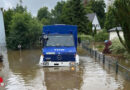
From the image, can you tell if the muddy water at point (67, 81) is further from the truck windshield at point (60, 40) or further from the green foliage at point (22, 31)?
the green foliage at point (22, 31)

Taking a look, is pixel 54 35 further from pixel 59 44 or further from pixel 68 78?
pixel 68 78

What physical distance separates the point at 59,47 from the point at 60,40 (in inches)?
30.9

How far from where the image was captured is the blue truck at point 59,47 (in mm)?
14625

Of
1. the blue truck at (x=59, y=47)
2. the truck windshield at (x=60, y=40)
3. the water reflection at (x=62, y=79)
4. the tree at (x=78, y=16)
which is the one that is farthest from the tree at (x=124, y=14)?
the tree at (x=78, y=16)

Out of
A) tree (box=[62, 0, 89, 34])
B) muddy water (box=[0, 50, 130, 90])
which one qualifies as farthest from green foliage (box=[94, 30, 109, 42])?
muddy water (box=[0, 50, 130, 90])

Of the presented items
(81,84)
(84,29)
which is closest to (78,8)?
(84,29)

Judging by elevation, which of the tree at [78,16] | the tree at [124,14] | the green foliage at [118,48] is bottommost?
the green foliage at [118,48]

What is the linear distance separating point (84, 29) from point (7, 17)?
17.4m

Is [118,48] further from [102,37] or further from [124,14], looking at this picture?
[102,37]

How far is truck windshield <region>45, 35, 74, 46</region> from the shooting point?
1581cm

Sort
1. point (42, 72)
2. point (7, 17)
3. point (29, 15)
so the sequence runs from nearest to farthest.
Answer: point (42, 72) < point (29, 15) < point (7, 17)

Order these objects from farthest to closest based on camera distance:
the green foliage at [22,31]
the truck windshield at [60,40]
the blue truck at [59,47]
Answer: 1. the green foliage at [22,31]
2. the truck windshield at [60,40]
3. the blue truck at [59,47]

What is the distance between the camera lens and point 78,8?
42.9 metres

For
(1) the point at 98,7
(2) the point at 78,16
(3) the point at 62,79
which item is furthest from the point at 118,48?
(1) the point at 98,7
